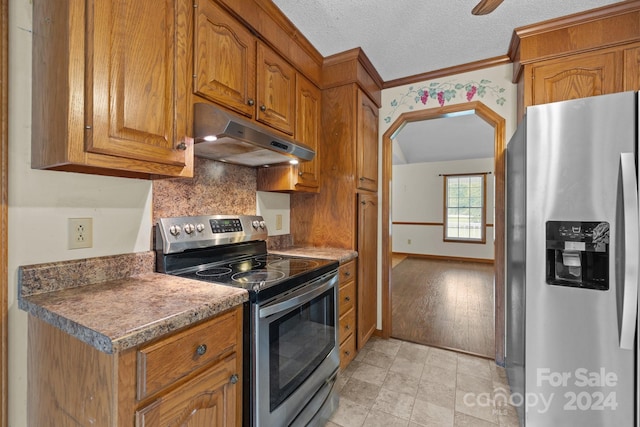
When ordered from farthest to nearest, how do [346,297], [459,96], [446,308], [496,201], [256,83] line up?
[446,308]
[459,96]
[496,201]
[346,297]
[256,83]

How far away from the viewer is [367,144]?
8.10ft

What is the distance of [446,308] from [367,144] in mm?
2330

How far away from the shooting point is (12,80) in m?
1.01

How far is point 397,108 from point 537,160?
1544 millimetres

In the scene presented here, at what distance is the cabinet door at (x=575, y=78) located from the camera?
1.73m

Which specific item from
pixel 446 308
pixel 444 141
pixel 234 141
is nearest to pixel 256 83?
pixel 234 141

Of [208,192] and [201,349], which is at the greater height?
[208,192]

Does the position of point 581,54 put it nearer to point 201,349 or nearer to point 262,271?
point 262,271

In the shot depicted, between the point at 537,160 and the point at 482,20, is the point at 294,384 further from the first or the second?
the point at 482,20

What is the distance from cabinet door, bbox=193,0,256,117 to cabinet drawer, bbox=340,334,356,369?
1.70m

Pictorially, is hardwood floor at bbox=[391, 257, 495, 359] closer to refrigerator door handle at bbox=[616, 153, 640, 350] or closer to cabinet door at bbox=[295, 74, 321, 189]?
refrigerator door handle at bbox=[616, 153, 640, 350]

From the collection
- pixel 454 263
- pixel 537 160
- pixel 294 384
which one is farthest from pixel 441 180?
pixel 294 384

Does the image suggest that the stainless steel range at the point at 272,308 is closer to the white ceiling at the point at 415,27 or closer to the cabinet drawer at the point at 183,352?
the cabinet drawer at the point at 183,352

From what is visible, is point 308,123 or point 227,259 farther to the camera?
point 308,123
